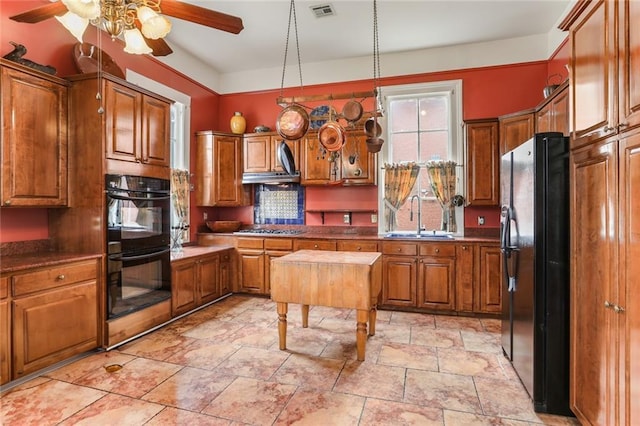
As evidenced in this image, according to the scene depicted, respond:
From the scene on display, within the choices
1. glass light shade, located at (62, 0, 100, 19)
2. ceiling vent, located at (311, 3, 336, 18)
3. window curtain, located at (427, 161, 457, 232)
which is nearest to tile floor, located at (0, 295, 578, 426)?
window curtain, located at (427, 161, 457, 232)

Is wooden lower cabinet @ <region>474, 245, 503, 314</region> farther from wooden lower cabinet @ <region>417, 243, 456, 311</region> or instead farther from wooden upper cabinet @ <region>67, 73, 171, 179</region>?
wooden upper cabinet @ <region>67, 73, 171, 179</region>

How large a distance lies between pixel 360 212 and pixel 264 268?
1.62 meters

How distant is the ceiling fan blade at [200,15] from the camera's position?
1.97 m

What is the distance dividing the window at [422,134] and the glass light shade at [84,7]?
3779mm

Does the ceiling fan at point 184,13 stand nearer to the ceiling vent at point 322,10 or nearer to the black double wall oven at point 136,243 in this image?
the black double wall oven at point 136,243

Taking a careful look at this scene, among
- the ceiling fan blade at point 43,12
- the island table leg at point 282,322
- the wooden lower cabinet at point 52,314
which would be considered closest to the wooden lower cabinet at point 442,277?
the island table leg at point 282,322

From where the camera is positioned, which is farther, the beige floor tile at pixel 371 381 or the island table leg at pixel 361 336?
the island table leg at pixel 361 336

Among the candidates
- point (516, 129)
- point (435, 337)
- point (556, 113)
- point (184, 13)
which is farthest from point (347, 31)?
point (435, 337)

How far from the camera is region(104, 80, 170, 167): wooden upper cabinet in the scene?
3.04 meters

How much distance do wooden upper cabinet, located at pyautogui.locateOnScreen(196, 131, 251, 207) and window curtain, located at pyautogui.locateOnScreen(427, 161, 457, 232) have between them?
2924 mm

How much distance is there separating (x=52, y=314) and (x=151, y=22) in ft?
7.59

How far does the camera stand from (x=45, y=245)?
3.06m

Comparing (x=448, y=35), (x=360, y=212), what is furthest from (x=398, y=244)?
(x=448, y=35)

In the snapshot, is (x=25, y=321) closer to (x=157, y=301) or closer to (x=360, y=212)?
(x=157, y=301)
